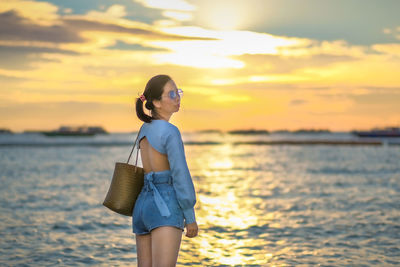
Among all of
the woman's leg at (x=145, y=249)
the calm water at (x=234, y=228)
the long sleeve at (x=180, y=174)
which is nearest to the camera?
the long sleeve at (x=180, y=174)

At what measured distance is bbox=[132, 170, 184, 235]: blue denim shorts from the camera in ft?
12.6

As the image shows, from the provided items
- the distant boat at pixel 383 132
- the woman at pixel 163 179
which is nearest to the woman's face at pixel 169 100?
the woman at pixel 163 179

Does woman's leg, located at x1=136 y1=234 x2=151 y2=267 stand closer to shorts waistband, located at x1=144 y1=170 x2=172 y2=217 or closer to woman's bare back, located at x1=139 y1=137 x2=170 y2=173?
shorts waistband, located at x1=144 y1=170 x2=172 y2=217


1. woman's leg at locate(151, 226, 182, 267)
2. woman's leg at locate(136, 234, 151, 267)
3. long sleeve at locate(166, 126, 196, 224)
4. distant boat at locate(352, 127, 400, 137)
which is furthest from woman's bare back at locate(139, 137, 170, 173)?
distant boat at locate(352, 127, 400, 137)

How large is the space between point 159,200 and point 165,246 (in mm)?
360

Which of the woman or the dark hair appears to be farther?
the dark hair

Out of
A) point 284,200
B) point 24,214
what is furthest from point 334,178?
point 24,214

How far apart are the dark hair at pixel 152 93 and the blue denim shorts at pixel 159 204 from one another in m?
0.47

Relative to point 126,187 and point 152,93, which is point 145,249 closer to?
point 126,187

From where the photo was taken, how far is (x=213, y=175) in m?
27.9

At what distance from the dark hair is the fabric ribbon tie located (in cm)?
48

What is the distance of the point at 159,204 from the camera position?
385 centimetres

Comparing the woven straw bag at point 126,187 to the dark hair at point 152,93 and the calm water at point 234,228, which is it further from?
the calm water at point 234,228

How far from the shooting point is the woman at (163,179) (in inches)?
149
